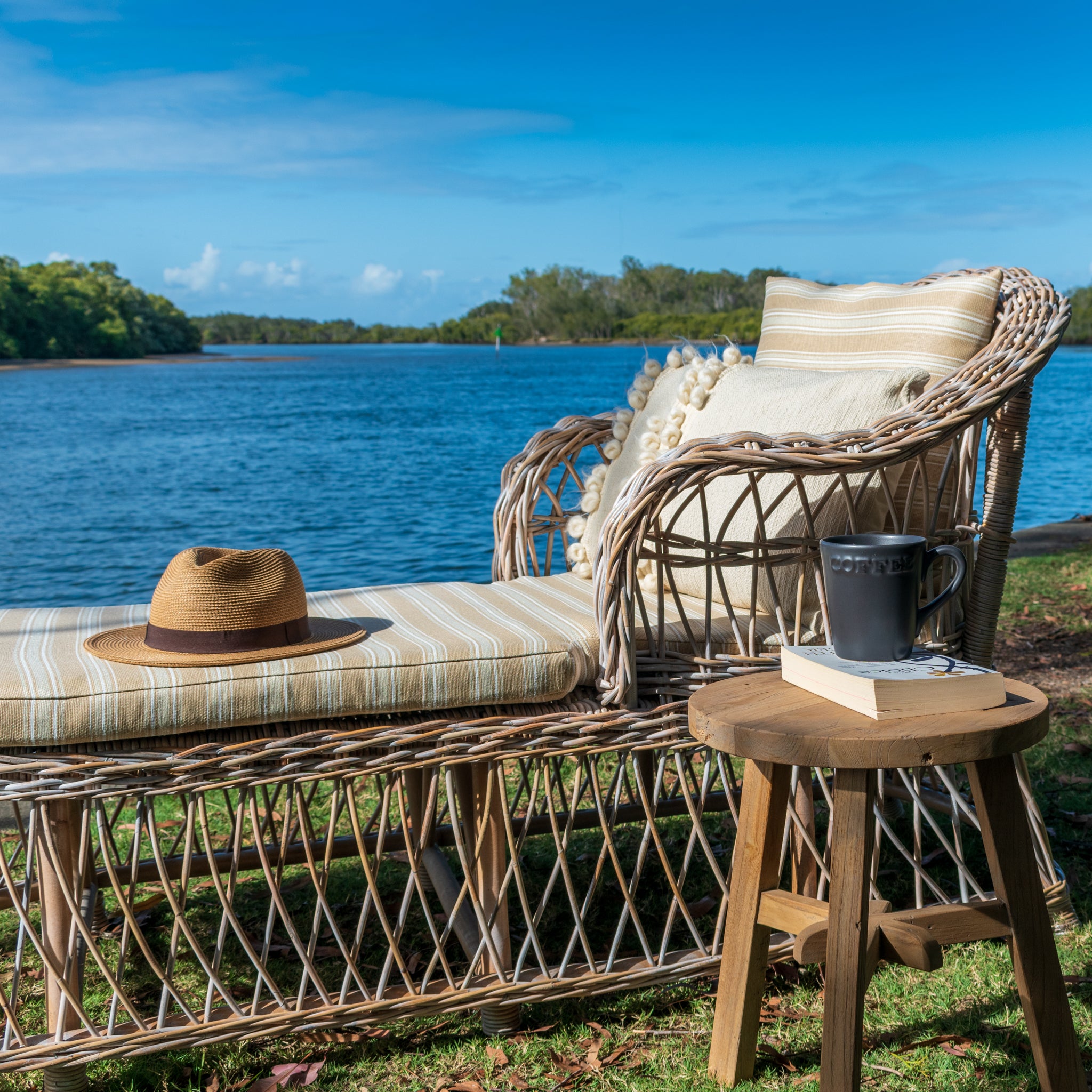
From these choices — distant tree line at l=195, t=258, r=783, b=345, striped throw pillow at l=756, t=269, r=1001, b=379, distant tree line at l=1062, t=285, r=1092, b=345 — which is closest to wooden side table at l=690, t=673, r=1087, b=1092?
striped throw pillow at l=756, t=269, r=1001, b=379

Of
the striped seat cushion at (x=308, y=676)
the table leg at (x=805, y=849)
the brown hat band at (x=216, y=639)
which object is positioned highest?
the brown hat band at (x=216, y=639)

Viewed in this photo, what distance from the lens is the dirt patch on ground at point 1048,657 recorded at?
3268mm

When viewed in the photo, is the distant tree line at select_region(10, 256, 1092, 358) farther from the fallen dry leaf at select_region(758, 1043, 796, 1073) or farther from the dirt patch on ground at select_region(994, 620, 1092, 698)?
the fallen dry leaf at select_region(758, 1043, 796, 1073)

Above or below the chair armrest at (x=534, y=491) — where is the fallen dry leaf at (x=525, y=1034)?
below

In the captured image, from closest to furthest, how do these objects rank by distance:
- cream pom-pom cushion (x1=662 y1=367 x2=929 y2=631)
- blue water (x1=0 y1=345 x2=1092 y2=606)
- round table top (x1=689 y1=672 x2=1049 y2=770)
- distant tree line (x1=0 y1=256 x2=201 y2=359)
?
1. round table top (x1=689 y1=672 x2=1049 y2=770)
2. cream pom-pom cushion (x1=662 y1=367 x2=929 y2=631)
3. blue water (x1=0 y1=345 x2=1092 y2=606)
4. distant tree line (x1=0 y1=256 x2=201 y2=359)

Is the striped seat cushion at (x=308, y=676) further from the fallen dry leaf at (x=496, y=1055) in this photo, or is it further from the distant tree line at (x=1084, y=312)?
the distant tree line at (x=1084, y=312)

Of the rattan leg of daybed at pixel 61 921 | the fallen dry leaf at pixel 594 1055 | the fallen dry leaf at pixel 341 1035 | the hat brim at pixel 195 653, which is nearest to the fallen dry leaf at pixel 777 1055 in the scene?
the fallen dry leaf at pixel 594 1055

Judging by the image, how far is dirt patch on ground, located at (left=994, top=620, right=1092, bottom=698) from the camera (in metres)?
3.27

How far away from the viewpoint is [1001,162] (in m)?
66.4

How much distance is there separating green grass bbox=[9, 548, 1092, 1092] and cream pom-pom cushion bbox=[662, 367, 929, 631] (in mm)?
593

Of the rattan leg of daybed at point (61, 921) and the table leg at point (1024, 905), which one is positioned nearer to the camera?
the table leg at point (1024, 905)

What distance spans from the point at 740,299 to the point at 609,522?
48.6 m

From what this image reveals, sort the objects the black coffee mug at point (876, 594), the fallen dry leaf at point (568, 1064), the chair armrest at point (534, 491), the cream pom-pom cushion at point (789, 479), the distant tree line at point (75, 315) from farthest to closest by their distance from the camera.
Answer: the distant tree line at point (75, 315) < the chair armrest at point (534, 491) < the cream pom-pom cushion at point (789, 479) < the fallen dry leaf at point (568, 1064) < the black coffee mug at point (876, 594)

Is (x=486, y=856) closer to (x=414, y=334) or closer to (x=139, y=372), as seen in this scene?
(x=139, y=372)
